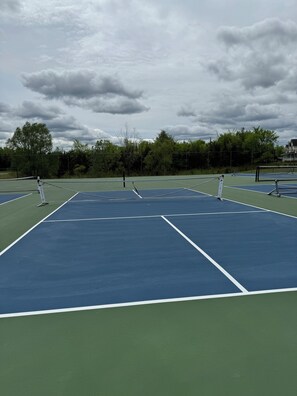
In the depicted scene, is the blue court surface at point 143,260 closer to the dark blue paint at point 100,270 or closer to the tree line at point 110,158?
the dark blue paint at point 100,270

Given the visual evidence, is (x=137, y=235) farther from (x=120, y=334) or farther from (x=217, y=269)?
(x=120, y=334)

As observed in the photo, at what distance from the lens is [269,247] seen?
21.0 ft

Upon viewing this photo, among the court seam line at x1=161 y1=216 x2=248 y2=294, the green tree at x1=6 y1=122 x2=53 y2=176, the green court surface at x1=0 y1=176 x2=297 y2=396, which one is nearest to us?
the green court surface at x1=0 y1=176 x2=297 y2=396

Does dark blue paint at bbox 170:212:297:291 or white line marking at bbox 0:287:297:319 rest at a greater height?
dark blue paint at bbox 170:212:297:291

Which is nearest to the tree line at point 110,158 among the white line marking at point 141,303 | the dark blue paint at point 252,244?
the dark blue paint at point 252,244

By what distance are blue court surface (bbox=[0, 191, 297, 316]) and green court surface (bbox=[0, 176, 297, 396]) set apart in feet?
1.31

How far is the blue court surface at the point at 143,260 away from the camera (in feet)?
13.9

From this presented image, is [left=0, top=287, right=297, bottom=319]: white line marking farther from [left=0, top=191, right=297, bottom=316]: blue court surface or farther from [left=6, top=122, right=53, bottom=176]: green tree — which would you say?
[left=6, top=122, right=53, bottom=176]: green tree

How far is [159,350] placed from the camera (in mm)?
2930

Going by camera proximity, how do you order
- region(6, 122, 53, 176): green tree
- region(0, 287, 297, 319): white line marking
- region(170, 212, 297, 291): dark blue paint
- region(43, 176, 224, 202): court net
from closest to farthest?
region(0, 287, 297, 319): white line marking, region(170, 212, 297, 291): dark blue paint, region(43, 176, 224, 202): court net, region(6, 122, 53, 176): green tree

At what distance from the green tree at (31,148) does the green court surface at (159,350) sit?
39033mm

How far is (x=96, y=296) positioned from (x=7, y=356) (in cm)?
140

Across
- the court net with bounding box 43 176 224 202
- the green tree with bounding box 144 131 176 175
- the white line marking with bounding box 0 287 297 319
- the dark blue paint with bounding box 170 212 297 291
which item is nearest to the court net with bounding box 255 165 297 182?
the court net with bounding box 43 176 224 202

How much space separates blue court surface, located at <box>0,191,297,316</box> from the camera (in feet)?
13.9
